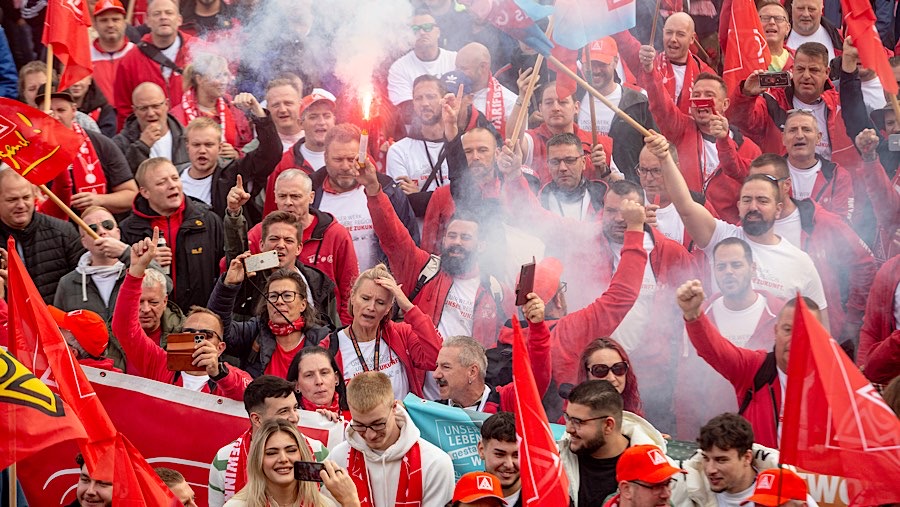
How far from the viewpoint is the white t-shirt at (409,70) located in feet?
35.4

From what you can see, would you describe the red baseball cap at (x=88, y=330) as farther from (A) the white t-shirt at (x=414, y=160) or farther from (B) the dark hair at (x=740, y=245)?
(B) the dark hair at (x=740, y=245)

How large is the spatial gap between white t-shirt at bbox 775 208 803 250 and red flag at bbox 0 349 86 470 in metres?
4.46

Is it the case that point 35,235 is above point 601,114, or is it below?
below

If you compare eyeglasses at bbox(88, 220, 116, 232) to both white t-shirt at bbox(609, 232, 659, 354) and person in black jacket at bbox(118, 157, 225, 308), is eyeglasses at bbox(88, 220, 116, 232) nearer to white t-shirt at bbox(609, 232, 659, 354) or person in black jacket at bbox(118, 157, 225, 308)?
person in black jacket at bbox(118, 157, 225, 308)

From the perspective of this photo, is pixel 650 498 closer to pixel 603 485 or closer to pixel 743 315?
pixel 603 485

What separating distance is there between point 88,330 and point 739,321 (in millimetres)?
3314

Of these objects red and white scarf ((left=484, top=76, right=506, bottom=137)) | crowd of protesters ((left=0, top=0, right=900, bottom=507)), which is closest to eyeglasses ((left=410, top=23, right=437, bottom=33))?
crowd of protesters ((left=0, top=0, right=900, bottom=507))

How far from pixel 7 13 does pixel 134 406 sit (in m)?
5.09

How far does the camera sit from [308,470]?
6.35 metres

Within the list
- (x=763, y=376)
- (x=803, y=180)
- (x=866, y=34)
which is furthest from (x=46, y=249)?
(x=866, y=34)

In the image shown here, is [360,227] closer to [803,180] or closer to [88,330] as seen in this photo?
[88,330]

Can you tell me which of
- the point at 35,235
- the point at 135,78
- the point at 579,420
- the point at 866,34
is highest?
the point at 866,34

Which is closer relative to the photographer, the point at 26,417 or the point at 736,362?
the point at 26,417

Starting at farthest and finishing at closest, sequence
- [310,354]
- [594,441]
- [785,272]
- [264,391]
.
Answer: [785,272], [310,354], [264,391], [594,441]
